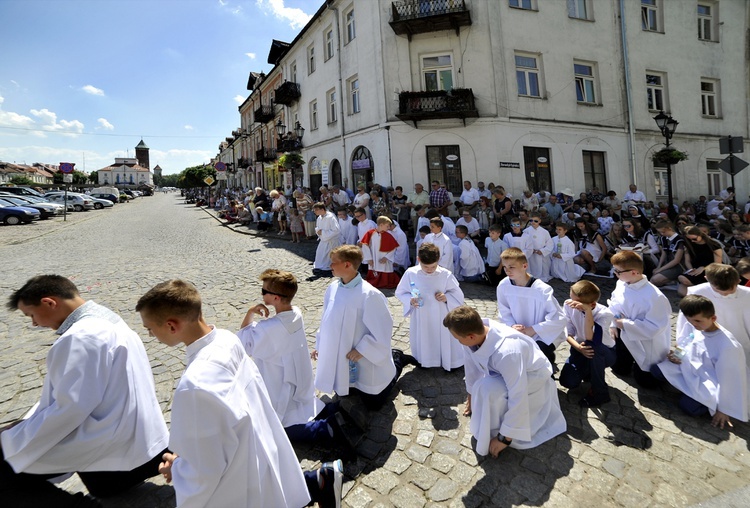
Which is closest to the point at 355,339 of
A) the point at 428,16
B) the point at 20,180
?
the point at 428,16

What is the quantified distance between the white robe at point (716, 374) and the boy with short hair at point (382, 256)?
6.01 meters

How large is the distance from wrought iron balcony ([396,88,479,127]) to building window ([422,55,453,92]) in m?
0.95

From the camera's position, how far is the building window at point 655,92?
19109mm

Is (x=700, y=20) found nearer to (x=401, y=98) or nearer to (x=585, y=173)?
(x=585, y=173)

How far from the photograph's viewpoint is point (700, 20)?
20594 mm

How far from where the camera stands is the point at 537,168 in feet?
56.5

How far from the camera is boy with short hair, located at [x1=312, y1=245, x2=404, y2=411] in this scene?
12.2 ft

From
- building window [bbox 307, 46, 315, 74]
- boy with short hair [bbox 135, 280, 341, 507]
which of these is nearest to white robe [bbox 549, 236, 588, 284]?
boy with short hair [bbox 135, 280, 341, 507]

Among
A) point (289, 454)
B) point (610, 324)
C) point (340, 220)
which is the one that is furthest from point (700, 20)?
point (289, 454)

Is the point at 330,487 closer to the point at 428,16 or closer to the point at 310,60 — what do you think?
the point at 428,16

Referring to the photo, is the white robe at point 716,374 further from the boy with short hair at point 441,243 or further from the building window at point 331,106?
the building window at point 331,106

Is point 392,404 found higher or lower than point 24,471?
lower

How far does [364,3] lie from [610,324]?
1901cm

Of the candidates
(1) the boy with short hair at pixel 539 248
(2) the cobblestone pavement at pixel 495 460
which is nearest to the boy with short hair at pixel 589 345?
(2) the cobblestone pavement at pixel 495 460
